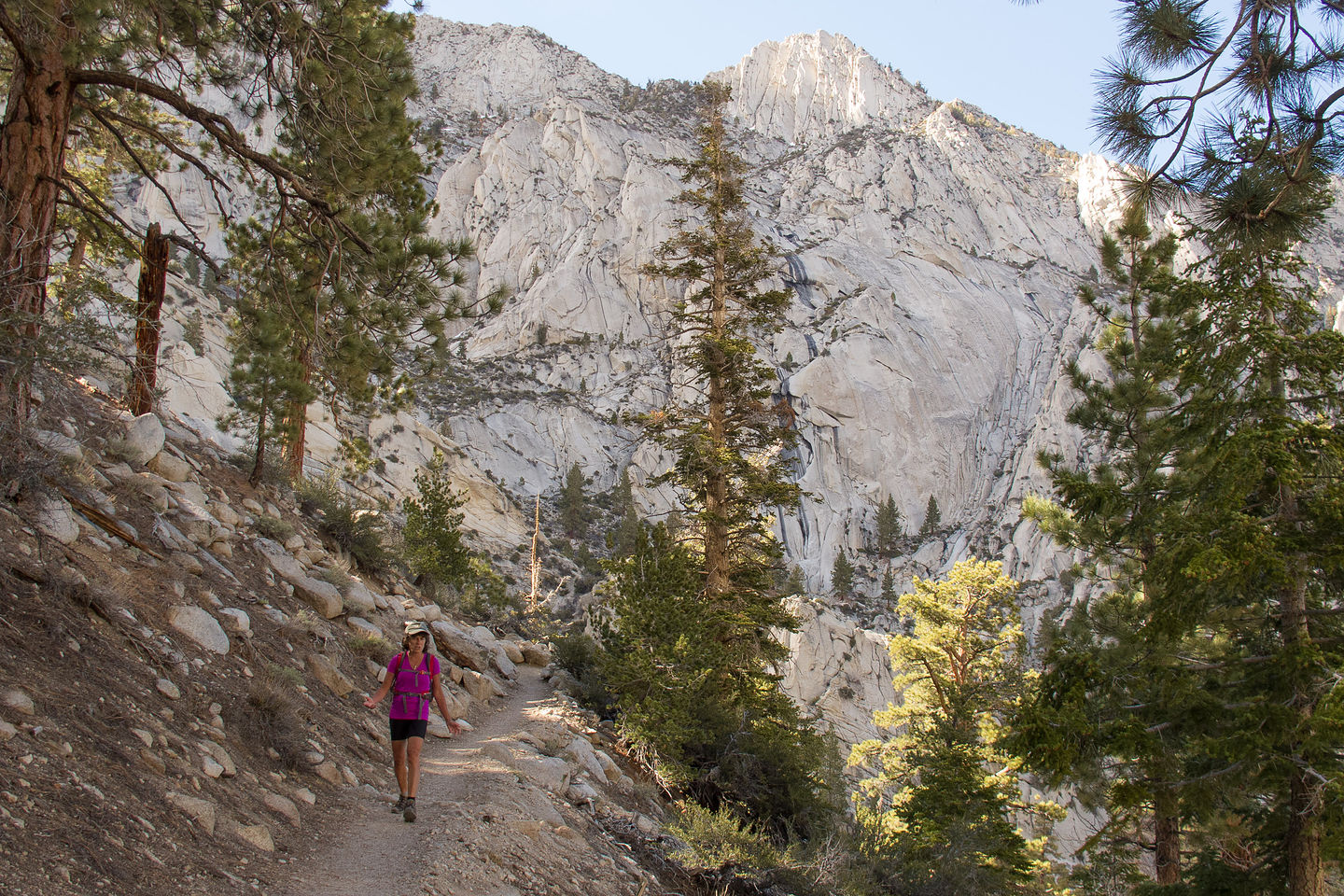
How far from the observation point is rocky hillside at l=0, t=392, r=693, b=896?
11.6 ft

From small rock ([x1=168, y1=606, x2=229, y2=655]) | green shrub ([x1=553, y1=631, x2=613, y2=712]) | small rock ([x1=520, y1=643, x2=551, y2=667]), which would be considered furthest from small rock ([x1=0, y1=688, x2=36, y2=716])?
small rock ([x1=520, y1=643, x2=551, y2=667])

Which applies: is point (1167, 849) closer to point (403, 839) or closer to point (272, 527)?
point (403, 839)

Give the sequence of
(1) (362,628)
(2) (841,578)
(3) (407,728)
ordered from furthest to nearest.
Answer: (2) (841,578) → (1) (362,628) → (3) (407,728)

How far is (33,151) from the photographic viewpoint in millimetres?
5336

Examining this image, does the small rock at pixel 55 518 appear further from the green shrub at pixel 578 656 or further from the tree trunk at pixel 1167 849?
the tree trunk at pixel 1167 849

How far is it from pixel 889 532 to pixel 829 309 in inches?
964

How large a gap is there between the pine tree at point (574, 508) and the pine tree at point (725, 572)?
39810 mm

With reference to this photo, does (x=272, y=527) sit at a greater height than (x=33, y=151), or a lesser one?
lesser

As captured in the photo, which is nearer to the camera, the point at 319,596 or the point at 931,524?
the point at 319,596

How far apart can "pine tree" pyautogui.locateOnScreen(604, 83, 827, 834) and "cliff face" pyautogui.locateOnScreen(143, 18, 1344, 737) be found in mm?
32508

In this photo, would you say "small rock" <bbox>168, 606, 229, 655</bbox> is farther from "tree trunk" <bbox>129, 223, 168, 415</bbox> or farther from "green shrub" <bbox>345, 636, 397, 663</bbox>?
"tree trunk" <bbox>129, 223, 168, 415</bbox>

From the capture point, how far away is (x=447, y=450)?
46406 millimetres

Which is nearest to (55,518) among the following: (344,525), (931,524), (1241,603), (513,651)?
(344,525)

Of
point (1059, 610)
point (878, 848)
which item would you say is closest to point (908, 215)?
point (1059, 610)
